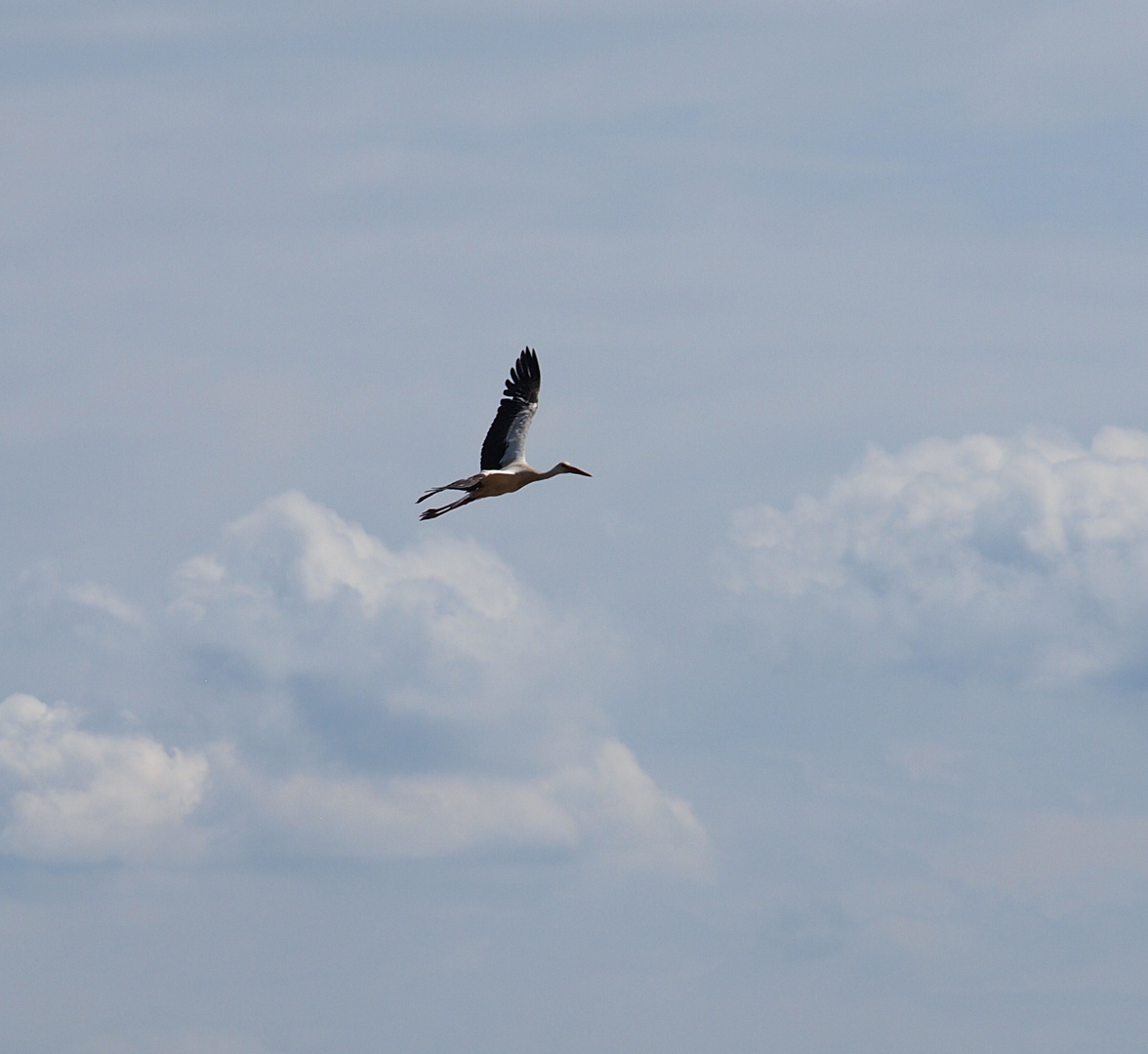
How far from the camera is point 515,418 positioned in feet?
199

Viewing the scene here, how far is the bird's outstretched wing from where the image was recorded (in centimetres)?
6038

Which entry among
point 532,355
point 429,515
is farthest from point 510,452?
point 429,515

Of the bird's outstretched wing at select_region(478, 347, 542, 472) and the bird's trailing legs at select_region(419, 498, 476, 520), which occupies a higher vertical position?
the bird's outstretched wing at select_region(478, 347, 542, 472)

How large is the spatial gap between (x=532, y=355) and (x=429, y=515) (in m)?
12.3

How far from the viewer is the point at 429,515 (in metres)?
52.1

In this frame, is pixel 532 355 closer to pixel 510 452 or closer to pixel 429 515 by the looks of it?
pixel 510 452

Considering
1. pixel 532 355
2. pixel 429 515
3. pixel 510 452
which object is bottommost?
pixel 429 515

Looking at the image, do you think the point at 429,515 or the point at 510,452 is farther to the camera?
the point at 510,452

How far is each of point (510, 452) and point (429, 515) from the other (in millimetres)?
8972

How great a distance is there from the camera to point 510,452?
6025 cm

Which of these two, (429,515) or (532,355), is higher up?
(532,355)

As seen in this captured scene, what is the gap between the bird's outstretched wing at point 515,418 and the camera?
60375 millimetres

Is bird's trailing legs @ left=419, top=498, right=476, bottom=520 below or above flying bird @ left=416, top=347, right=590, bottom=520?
below

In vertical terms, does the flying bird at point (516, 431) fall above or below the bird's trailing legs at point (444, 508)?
above
